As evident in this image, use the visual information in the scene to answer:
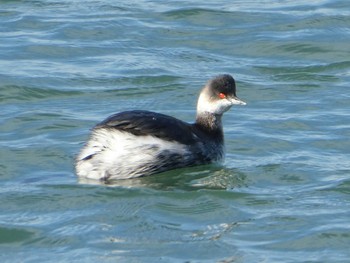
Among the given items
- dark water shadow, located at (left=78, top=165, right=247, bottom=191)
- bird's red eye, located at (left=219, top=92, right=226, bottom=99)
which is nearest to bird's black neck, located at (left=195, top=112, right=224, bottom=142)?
bird's red eye, located at (left=219, top=92, right=226, bottom=99)

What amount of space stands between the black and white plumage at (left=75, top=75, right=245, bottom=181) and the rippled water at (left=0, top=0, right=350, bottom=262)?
0.36ft

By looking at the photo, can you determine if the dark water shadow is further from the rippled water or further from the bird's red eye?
the bird's red eye

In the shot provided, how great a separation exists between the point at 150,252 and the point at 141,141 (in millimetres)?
1618

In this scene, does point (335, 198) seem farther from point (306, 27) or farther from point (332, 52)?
point (306, 27)

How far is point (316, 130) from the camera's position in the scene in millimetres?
11680

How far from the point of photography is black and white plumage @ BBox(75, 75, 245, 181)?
9953mm

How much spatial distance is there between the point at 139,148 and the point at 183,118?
216 centimetres

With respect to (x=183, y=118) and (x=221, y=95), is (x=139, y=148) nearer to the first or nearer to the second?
(x=221, y=95)

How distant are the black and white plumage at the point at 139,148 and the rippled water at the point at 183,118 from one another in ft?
0.36

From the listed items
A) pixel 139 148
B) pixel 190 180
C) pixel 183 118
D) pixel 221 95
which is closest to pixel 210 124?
pixel 221 95

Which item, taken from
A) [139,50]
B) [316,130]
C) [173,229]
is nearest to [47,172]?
[173,229]

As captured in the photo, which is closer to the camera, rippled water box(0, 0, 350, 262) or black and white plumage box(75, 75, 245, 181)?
rippled water box(0, 0, 350, 262)

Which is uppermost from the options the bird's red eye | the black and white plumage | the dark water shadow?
the bird's red eye

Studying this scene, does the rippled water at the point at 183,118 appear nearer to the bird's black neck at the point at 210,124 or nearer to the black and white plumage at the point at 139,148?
the black and white plumage at the point at 139,148
